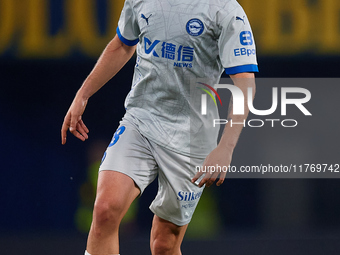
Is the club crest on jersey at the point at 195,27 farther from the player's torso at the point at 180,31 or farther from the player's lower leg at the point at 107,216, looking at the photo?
the player's lower leg at the point at 107,216

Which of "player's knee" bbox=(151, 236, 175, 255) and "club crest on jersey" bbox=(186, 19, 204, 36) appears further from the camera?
"player's knee" bbox=(151, 236, 175, 255)

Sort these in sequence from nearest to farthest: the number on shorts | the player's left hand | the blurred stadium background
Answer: the player's left hand, the number on shorts, the blurred stadium background

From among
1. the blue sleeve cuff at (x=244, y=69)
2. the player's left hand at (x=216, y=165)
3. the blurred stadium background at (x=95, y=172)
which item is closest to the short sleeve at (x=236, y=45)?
A: the blue sleeve cuff at (x=244, y=69)

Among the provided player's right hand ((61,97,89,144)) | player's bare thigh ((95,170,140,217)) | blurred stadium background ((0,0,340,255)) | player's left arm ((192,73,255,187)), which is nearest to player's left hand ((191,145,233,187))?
player's left arm ((192,73,255,187))

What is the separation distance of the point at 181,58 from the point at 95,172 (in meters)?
2.37

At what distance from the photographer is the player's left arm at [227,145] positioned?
7.47 feet

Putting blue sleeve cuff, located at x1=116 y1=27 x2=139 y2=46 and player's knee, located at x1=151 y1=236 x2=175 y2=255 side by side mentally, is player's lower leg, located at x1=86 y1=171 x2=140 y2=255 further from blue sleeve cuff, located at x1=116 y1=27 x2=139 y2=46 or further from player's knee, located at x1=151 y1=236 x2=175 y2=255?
blue sleeve cuff, located at x1=116 y1=27 x2=139 y2=46

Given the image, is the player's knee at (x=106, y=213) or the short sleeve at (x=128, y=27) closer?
the player's knee at (x=106, y=213)

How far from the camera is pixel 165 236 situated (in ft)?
9.61

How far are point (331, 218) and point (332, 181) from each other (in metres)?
0.33

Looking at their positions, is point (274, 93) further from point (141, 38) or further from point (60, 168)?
point (141, 38)

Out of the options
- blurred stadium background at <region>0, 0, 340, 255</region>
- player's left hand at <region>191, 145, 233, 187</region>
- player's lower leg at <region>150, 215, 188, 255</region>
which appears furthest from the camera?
blurred stadium background at <region>0, 0, 340, 255</region>

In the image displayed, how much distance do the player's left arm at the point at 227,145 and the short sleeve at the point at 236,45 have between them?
4 cm

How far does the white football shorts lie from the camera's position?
2480mm
